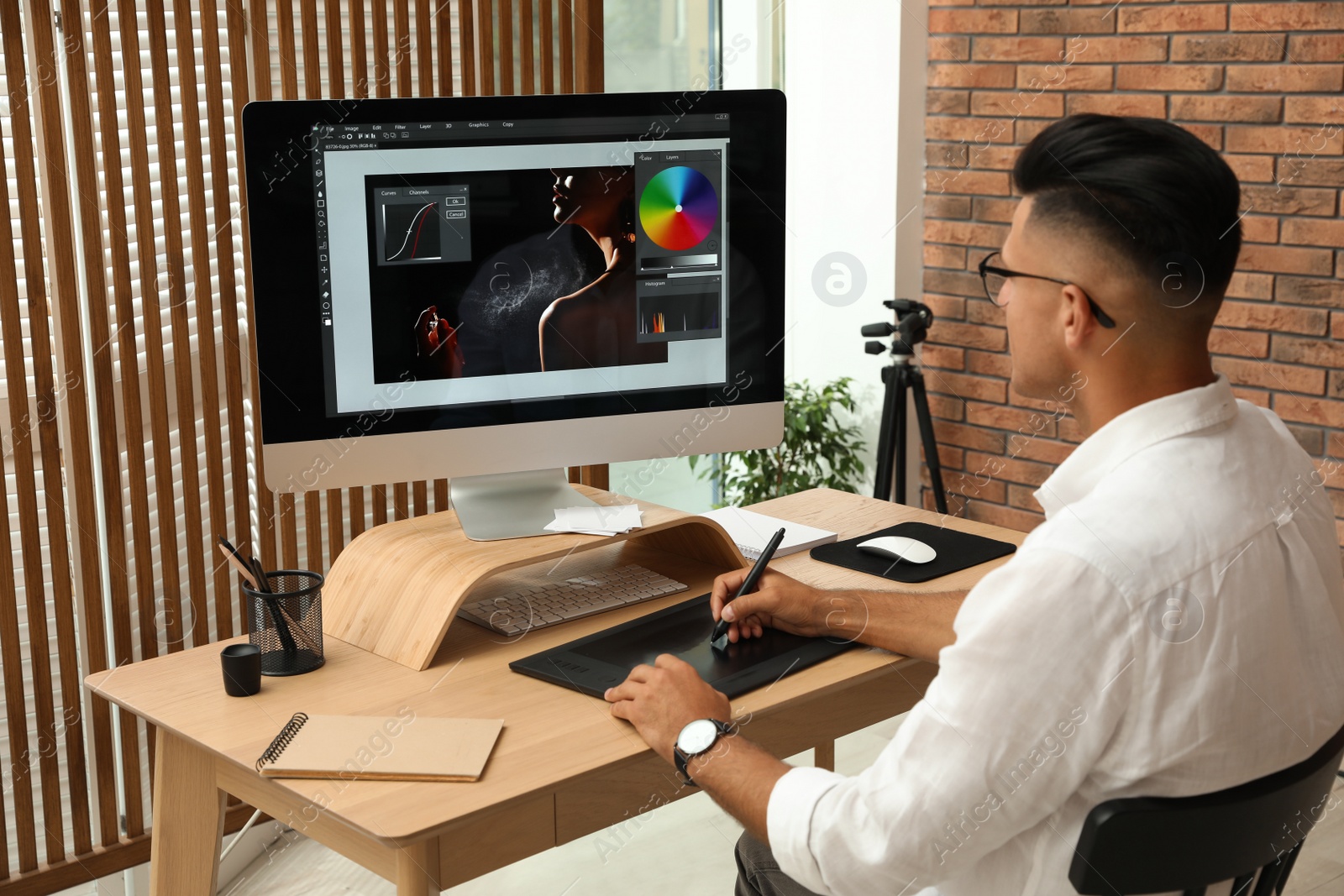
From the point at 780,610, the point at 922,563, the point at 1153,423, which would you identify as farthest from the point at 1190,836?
the point at 922,563

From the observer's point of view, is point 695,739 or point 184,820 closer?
point 695,739

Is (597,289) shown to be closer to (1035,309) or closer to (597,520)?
(597,520)

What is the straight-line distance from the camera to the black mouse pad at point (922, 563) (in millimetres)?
2014

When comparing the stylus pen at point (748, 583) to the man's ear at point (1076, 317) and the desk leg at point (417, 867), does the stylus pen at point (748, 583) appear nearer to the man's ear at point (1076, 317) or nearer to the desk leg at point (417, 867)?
the desk leg at point (417, 867)

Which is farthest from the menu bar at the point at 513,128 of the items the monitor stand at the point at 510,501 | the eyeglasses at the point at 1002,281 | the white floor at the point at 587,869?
the white floor at the point at 587,869

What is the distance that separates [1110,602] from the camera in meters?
1.08

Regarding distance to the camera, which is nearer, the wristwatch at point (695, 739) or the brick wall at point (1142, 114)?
the wristwatch at point (695, 739)

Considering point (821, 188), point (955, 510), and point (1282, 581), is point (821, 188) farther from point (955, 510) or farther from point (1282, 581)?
point (1282, 581)

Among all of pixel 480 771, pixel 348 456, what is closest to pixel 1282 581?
pixel 480 771

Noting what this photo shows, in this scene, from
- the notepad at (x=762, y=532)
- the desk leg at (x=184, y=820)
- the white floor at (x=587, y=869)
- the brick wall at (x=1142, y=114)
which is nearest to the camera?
the desk leg at (x=184, y=820)

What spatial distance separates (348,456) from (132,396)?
0.71 metres

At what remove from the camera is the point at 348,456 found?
180 centimetres

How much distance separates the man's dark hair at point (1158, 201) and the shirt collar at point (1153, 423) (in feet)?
0.29

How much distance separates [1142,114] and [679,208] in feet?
7.05
